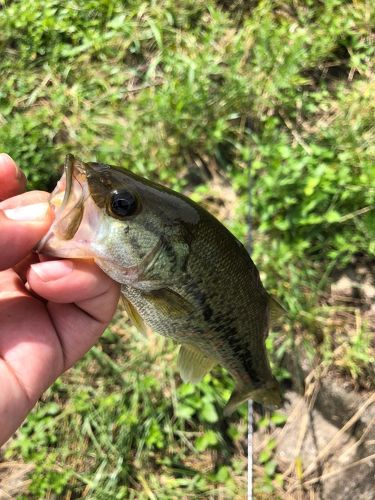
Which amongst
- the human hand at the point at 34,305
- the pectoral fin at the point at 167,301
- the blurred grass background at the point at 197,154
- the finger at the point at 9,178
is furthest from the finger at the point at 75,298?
the blurred grass background at the point at 197,154

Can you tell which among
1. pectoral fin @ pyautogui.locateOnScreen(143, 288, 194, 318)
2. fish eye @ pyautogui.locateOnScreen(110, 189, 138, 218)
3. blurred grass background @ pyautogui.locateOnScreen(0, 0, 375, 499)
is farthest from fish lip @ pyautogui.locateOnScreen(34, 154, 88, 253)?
blurred grass background @ pyautogui.locateOnScreen(0, 0, 375, 499)

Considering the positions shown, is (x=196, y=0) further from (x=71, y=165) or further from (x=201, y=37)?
(x=71, y=165)

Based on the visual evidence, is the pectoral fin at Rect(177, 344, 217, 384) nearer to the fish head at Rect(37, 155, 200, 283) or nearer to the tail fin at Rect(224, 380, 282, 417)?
the tail fin at Rect(224, 380, 282, 417)

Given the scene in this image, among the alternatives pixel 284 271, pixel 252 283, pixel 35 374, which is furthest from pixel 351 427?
pixel 35 374

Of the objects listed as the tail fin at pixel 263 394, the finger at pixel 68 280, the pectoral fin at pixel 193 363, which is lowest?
the tail fin at pixel 263 394

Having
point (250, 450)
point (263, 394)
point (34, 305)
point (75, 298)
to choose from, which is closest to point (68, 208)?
point (75, 298)

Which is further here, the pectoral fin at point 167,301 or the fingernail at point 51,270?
the pectoral fin at point 167,301

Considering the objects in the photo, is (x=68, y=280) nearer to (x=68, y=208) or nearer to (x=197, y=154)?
(x=68, y=208)

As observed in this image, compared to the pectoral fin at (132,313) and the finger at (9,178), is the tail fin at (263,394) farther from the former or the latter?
the finger at (9,178)
